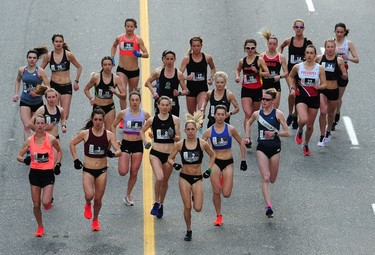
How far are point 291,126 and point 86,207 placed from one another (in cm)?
624

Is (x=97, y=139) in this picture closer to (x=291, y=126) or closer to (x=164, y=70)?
(x=164, y=70)

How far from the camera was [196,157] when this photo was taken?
1967 cm

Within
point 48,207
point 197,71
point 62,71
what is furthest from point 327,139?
point 48,207

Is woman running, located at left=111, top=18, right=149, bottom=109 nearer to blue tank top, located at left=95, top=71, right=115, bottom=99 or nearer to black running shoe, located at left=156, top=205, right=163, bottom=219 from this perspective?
blue tank top, located at left=95, top=71, right=115, bottom=99

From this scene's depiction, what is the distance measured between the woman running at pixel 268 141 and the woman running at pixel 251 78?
94.2 inches

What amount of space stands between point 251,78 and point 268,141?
113 inches

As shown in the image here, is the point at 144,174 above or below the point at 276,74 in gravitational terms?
below

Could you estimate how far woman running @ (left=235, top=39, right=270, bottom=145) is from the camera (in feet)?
76.1

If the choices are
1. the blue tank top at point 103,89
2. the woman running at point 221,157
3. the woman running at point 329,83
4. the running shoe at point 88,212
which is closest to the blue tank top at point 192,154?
the woman running at point 221,157

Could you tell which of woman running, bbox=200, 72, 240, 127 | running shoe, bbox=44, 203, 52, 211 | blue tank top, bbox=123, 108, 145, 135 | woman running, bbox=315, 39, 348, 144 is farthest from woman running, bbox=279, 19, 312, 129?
running shoe, bbox=44, 203, 52, 211

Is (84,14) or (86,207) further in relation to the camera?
(84,14)

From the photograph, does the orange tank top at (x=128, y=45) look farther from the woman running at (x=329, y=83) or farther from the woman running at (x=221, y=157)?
the woman running at (x=221, y=157)

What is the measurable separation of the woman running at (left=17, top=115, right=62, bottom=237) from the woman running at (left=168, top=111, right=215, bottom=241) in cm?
197

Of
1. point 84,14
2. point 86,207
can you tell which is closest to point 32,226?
point 86,207
